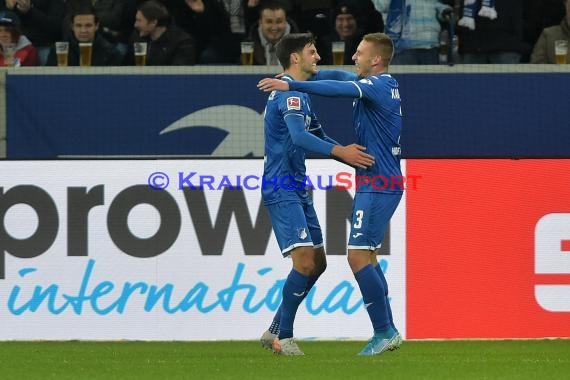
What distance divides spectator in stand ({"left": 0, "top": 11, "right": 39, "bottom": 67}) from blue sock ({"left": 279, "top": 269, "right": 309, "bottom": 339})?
507 cm

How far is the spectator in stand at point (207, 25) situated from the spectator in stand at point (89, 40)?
2.36 ft

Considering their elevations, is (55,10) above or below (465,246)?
above

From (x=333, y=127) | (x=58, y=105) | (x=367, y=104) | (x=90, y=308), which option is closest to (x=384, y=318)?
(x=367, y=104)

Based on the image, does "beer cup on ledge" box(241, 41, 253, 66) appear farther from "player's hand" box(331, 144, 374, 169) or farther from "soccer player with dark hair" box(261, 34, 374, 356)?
"player's hand" box(331, 144, 374, 169)

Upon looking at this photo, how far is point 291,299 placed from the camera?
9.29 meters

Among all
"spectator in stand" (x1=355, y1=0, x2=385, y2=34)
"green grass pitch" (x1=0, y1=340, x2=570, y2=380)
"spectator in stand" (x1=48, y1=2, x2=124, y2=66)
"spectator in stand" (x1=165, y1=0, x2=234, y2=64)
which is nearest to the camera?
"green grass pitch" (x1=0, y1=340, x2=570, y2=380)

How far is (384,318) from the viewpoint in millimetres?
9078

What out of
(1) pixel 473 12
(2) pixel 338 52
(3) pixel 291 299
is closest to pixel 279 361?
(3) pixel 291 299

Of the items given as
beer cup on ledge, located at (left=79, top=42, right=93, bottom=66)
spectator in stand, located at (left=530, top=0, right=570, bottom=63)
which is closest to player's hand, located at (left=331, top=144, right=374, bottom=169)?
spectator in stand, located at (left=530, top=0, right=570, bottom=63)

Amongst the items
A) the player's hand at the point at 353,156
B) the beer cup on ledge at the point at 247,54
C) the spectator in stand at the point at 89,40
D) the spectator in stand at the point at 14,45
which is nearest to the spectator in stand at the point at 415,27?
the beer cup on ledge at the point at 247,54

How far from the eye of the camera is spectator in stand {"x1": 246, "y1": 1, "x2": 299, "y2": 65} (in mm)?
13328

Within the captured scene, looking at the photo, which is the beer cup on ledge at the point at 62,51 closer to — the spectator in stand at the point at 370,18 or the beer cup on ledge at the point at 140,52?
the beer cup on ledge at the point at 140,52

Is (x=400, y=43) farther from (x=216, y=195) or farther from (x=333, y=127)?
(x=216, y=195)

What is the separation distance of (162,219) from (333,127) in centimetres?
259
